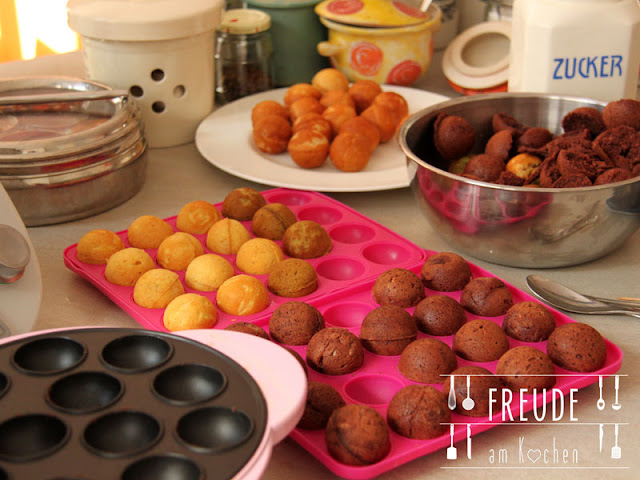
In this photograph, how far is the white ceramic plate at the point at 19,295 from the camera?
74 centimetres

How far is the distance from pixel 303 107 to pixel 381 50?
291mm

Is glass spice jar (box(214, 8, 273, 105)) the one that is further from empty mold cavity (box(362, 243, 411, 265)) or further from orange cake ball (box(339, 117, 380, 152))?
empty mold cavity (box(362, 243, 411, 265))

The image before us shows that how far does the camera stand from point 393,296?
2.84ft

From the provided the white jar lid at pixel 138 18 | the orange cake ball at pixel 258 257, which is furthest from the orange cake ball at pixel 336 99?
the orange cake ball at pixel 258 257

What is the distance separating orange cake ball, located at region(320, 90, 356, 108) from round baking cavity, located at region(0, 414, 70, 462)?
0.89 m

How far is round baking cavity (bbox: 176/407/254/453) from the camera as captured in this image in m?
0.55

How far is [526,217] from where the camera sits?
2.93 ft

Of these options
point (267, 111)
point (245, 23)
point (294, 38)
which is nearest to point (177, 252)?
point (267, 111)

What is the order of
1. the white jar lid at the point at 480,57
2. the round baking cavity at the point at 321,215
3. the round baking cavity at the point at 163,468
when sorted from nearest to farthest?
the round baking cavity at the point at 163,468, the round baking cavity at the point at 321,215, the white jar lid at the point at 480,57

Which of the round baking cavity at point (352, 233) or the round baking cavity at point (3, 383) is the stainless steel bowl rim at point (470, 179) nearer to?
the round baking cavity at point (352, 233)

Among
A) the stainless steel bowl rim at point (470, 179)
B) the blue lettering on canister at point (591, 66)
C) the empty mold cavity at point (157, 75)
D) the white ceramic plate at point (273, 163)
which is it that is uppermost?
the blue lettering on canister at point (591, 66)

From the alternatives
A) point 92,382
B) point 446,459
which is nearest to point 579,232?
point 446,459

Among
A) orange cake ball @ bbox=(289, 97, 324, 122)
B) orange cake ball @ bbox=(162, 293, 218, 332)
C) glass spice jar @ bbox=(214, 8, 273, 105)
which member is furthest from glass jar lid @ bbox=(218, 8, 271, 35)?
orange cake ball @ bbox=(162, 293, 218, 332)

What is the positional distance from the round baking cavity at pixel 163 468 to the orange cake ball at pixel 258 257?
1.44 ft
